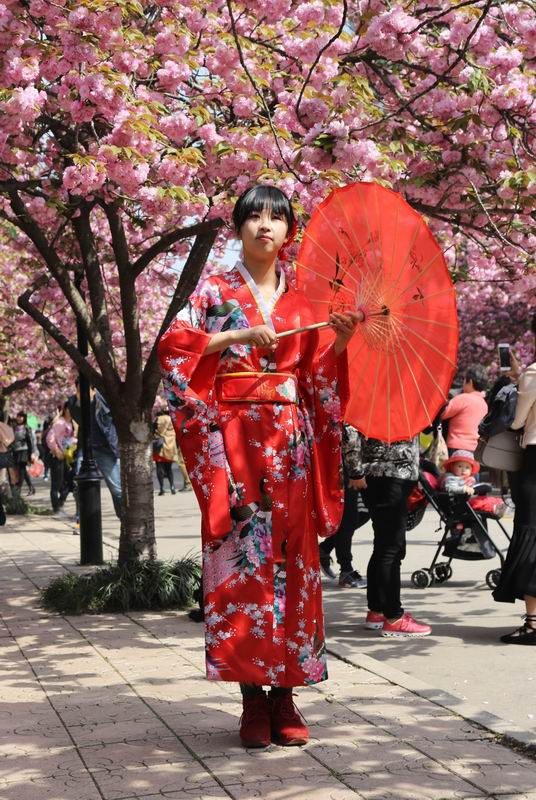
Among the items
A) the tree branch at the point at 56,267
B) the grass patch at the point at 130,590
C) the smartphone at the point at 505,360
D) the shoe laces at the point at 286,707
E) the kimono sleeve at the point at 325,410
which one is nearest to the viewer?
the shoe laces at the point at 286,707

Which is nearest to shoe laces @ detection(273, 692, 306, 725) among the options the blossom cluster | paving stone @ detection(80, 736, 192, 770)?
paving stone @ detection(80, 736, 192, 770)

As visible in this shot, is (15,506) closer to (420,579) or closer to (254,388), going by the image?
(420,579)

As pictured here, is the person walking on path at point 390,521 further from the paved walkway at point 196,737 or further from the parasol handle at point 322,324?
the parasol handle at point 322,324

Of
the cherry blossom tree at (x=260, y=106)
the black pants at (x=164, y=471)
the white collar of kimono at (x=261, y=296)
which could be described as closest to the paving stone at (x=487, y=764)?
the white collar of kimono at (x=261, y=296)

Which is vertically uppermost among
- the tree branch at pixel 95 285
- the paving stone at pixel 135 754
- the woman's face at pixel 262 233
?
the tree branch at pixel 95 285

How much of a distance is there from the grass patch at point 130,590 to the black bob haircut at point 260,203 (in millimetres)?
3760

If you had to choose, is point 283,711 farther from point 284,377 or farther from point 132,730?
point 284,377

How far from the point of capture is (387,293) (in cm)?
429

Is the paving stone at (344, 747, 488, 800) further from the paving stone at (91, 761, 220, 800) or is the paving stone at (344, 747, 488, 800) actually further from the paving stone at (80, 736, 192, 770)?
the paving stone at (80, 736, 192, 770)

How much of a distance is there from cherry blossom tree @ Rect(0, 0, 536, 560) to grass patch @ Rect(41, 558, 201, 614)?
0.42 m

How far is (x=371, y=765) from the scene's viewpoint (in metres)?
3.85

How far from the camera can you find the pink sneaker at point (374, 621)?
684cm

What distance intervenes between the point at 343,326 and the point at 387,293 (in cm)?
28

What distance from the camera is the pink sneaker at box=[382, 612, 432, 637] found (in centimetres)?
671
